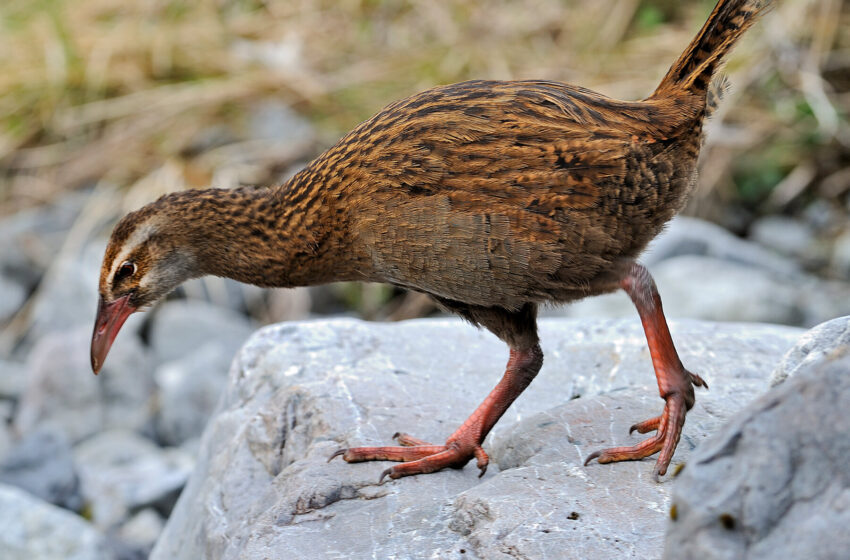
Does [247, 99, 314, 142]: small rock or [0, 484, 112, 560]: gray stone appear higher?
[247, 99, 314, 142]: small rock

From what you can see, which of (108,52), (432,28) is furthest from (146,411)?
(432,28)

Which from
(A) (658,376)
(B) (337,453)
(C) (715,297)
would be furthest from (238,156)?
(A) (658,376)

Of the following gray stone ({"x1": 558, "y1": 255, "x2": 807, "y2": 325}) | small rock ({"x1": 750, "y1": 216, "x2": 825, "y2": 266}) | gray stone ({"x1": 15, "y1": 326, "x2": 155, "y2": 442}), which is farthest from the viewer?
small rock ({"x1": 750, "y1": 216, "x2": 825, "y2": 266})

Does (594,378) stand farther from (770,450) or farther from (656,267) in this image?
(656,267)

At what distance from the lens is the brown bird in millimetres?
2988

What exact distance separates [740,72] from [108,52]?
5259 mm

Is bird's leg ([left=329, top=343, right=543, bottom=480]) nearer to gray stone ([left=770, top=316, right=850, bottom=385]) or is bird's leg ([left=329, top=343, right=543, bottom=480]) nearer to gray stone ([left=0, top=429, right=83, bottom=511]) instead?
gray stone ([left=770, top=316, right=850, bottom=385])

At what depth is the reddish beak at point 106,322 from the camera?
3.70m

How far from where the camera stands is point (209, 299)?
712 cm

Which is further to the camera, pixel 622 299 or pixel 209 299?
pixel 209 299

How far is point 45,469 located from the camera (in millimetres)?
5117

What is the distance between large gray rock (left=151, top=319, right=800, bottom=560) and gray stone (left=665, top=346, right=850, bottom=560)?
0.66 meters

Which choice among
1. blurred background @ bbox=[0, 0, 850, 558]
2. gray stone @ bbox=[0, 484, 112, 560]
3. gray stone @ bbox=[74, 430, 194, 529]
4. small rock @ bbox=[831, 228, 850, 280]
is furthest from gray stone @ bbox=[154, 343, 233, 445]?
small rock @ bbox=[831, 228, 850, 280]

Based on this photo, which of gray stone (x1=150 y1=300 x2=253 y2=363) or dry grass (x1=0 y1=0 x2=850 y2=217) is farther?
dry grass (x1=0 y1=0 x2=850 y2=217)
